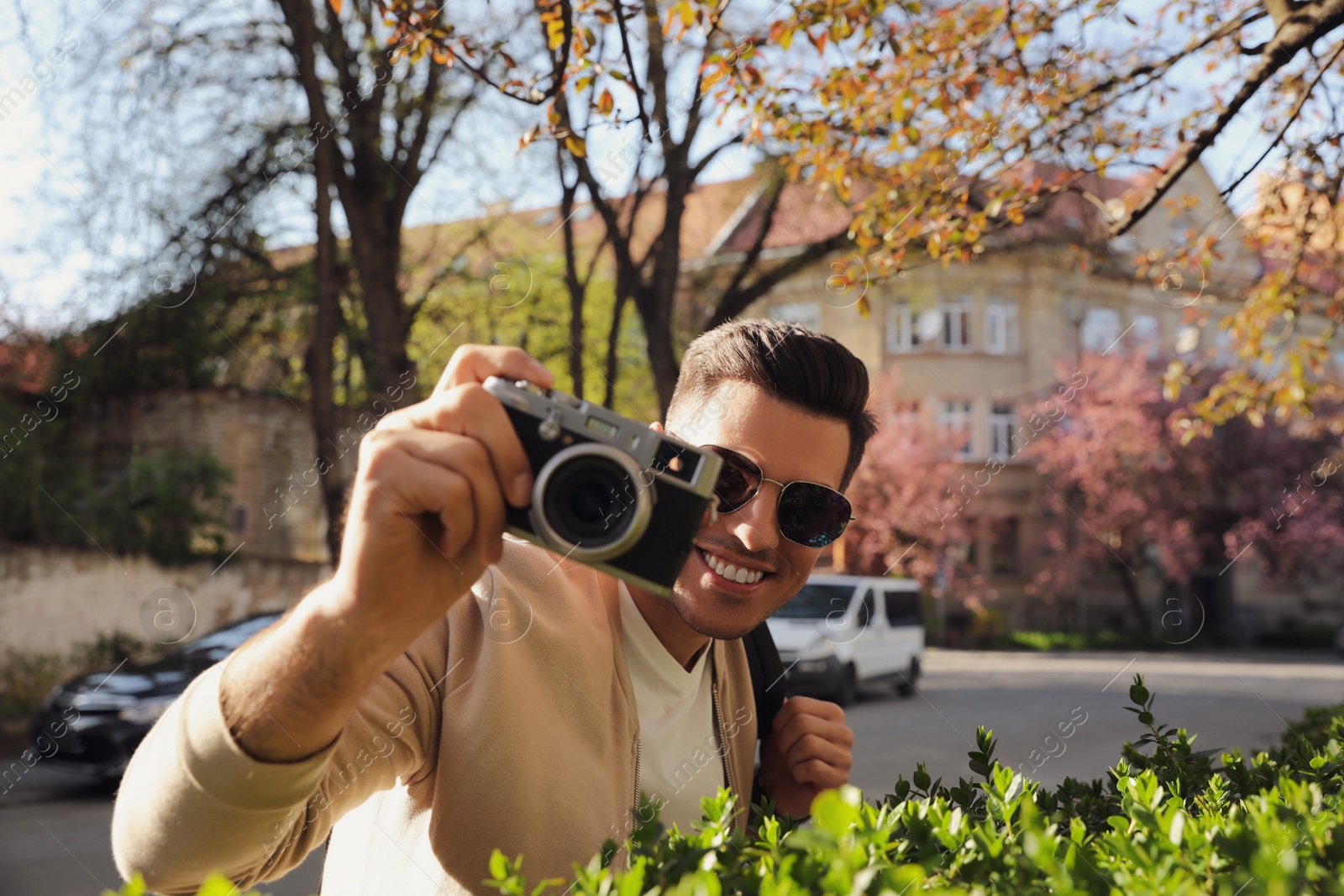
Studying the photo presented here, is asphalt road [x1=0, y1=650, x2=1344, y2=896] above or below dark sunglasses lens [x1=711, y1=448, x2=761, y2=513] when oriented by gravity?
below

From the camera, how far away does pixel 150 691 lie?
345 inches

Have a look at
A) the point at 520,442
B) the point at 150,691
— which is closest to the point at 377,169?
the point at 150,691

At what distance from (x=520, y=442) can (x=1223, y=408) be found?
6223mm

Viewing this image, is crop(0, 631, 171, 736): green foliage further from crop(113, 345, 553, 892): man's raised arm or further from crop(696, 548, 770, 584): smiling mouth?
crop(113, 345, 553, 892): man's raised arm

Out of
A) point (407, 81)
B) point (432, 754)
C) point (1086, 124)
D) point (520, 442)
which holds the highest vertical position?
point (407, 81)

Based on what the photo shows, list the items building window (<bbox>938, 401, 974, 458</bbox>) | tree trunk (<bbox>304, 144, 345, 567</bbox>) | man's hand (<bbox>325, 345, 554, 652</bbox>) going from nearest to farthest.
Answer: man's hand (<bbox>325, 345, 554, 652</bbox>), tree trunk (<bbox>304, 144, 345, 567</bbox>), building window (<bbox>938, 401, 974, 458</bbox>)

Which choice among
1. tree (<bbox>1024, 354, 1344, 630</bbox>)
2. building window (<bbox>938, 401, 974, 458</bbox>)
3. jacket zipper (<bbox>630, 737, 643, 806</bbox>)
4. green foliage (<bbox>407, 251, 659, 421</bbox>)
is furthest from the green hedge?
building window (<bbox>938, 401, 974, 458</bbox>)

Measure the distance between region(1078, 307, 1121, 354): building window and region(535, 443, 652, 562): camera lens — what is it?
3430cm

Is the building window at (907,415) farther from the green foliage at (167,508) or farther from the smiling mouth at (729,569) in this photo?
the smiling mouth at (729,569)

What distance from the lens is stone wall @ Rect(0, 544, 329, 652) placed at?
11977 millimetres

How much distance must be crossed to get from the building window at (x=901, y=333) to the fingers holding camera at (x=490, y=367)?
29945 mm

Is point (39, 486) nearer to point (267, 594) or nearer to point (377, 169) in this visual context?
point (267, 594)

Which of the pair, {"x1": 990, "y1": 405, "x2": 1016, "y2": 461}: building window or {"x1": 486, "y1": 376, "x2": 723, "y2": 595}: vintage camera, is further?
{"x1": 990, "y1": 405, "x2": 1016, "y2": 461}: building window

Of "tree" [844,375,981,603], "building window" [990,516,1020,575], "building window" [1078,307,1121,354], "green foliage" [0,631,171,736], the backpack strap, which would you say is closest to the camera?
the backpack strap
